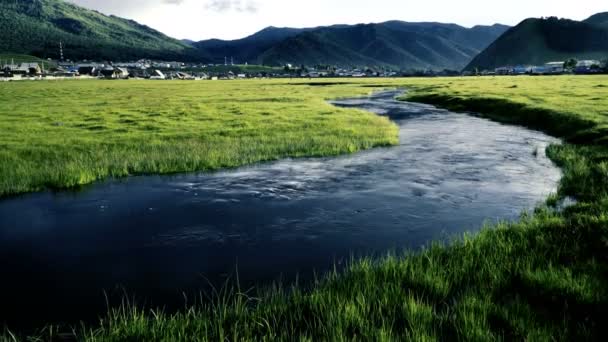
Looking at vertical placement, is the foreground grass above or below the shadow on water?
above

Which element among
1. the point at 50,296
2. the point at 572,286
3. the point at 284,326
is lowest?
the point at 50,296

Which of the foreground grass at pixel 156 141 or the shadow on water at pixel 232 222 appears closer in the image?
the shadow on water at pixel 232 222

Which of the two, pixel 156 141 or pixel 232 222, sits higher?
pixel 156 141

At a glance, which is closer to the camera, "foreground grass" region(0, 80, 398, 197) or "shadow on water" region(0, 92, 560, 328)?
"shadow on water" region(0, 92, 560, 328)

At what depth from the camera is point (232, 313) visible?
26.9 ft

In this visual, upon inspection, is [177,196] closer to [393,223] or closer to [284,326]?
[393,223]

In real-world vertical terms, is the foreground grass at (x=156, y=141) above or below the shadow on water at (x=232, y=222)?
above

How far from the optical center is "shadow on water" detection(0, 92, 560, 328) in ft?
34.8

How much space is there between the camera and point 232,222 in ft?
49.1

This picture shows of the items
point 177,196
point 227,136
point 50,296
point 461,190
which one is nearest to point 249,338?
point 50,296

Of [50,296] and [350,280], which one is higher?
[350,280]

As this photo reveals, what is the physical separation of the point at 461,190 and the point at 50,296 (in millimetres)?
15313

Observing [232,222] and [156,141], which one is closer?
[232,222]

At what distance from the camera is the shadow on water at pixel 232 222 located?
1061 cm
